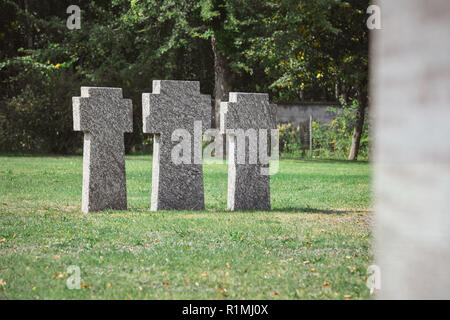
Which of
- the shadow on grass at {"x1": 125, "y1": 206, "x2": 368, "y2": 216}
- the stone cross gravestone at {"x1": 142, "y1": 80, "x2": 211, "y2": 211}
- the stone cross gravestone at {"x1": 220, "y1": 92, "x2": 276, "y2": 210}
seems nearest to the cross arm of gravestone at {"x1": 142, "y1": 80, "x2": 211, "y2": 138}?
the stone cross gravestone at {"x1": 142, "y1": 80, "x2": 211, "y2": 211}

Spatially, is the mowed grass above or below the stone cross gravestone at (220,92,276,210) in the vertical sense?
below

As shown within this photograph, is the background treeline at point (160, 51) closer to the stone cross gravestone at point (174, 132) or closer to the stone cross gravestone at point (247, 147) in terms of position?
the stone cross gravestone at point (247, 147)

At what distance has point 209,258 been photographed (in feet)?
23.6

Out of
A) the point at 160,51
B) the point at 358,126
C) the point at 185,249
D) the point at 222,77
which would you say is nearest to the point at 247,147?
the point at 185,249

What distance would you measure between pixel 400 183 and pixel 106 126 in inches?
354

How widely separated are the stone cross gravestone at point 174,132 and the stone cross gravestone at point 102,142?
460mm

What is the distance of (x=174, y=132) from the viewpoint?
10.9m

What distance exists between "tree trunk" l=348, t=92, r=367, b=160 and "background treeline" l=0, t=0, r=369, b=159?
4cm

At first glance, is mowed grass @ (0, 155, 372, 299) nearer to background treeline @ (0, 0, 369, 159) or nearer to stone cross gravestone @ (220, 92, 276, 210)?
stone cross gravestone @ (220, 92, 276, 210)

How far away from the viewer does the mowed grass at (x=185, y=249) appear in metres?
5.90

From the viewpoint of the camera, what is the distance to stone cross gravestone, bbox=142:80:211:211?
10836 millimetres
